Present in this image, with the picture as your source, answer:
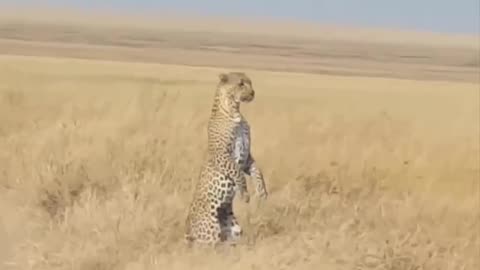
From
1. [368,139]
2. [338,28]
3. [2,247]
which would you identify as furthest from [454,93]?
[338,28]

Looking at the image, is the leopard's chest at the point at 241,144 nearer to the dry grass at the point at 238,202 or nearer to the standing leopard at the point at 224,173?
the standing leopard at the point at 224,173

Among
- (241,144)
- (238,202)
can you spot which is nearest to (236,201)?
(238,202)

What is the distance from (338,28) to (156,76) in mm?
131311

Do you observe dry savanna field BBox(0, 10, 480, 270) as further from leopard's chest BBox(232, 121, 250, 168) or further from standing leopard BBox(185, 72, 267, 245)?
leopard's chest BBox(232, 121, 250, 168)

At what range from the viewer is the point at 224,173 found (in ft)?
30.4

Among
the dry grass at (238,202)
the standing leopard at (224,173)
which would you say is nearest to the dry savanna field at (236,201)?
the dry grass at (238,202)

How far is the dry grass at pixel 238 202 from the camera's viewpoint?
28.6ft

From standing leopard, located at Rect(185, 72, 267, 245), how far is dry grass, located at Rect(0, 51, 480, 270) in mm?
185

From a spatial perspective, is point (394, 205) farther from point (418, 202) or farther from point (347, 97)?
point (347, 97)

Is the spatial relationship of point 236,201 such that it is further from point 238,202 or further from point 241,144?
point 241,144

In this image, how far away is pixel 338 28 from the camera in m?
164

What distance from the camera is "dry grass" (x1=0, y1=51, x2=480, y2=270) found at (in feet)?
28.6

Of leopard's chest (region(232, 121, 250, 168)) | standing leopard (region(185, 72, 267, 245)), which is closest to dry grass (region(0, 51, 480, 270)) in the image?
standing leopard (region(185, 72, 267, 245))

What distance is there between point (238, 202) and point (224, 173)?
1.51 ft
